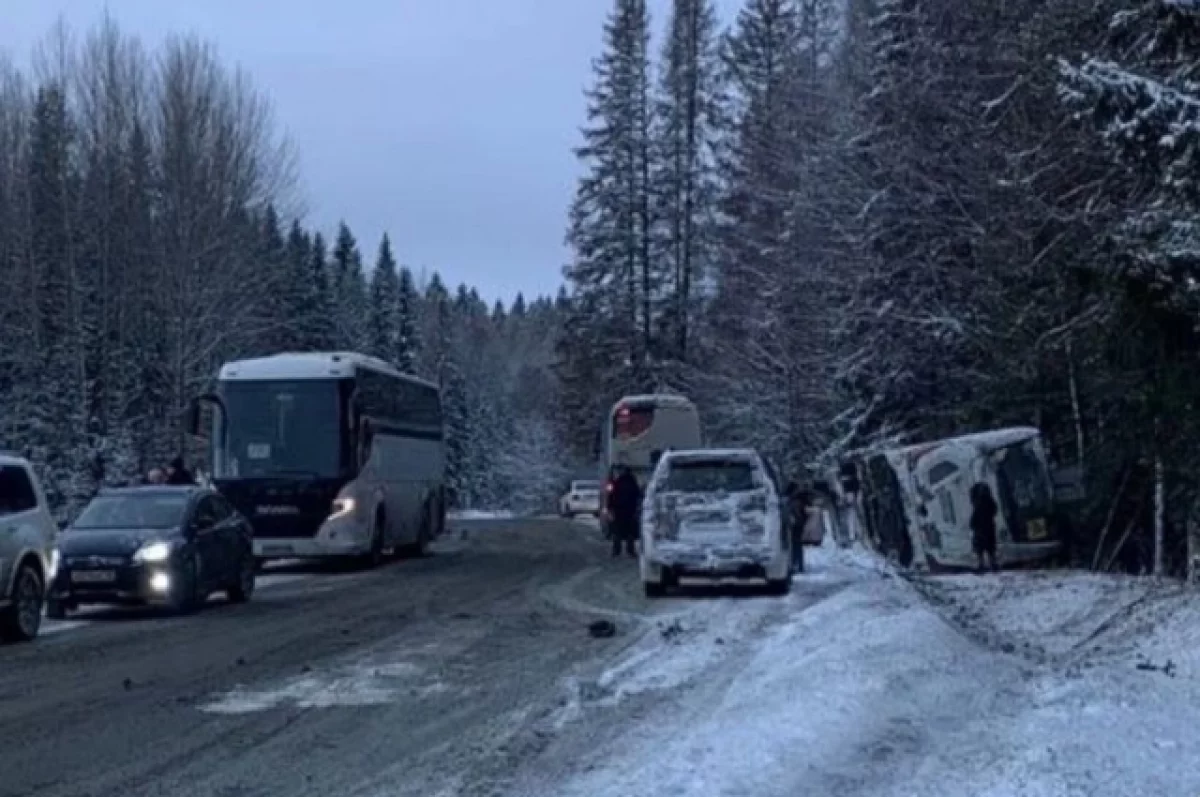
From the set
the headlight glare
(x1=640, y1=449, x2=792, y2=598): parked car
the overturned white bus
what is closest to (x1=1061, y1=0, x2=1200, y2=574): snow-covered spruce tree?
(x1=640, y1=449, x2=792, y2=598): parked car

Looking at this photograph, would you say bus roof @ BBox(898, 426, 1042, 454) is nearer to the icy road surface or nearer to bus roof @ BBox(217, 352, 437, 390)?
the icy road surface

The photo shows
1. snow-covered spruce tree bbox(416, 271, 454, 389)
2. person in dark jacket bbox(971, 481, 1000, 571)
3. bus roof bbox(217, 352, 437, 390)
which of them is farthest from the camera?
snow-covered spruce tree bbox(416, 271, 454, 389)

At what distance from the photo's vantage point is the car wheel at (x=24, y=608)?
20.1 meters

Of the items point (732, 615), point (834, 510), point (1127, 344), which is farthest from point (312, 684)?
point (834, 510)

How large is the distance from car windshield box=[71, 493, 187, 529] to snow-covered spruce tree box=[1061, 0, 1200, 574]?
12.1 metres

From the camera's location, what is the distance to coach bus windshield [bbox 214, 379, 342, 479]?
33.4 m

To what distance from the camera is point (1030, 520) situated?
104 feet

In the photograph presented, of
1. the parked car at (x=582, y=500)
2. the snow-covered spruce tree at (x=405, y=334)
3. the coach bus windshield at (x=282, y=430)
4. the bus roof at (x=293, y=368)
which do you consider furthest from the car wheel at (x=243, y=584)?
the snow-covered spruce tree at (x=405, y=334)

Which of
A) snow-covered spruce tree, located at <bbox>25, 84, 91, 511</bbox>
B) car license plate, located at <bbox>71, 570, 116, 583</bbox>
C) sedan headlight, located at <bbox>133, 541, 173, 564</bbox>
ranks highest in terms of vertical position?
snow-covered spruce tree, located at <bbox>25, 84, 91, 511</bbox>

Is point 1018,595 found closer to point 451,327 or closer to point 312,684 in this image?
point 312,684

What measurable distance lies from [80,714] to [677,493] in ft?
38.3

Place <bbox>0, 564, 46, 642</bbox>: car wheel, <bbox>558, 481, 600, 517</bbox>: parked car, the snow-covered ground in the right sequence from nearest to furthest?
the snow-covered ground → <bbox>0, 564, 46, 642</bbox>: car wheel → <bbox>558, 481, 600, 517</bbox>: parked car

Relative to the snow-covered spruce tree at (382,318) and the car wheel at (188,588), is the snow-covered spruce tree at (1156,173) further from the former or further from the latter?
the snow-covered spruce tree at (382,318)

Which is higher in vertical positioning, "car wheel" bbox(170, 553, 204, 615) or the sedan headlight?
the sedan headlight
